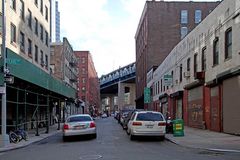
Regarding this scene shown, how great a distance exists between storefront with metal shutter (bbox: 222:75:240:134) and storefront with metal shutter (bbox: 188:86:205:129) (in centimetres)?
546

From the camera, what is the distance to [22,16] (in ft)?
122

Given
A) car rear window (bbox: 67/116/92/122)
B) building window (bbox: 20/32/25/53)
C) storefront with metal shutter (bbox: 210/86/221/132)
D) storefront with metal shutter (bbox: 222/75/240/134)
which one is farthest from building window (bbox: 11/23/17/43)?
storefront with metal shutter (bbox: 222/75/240/134)

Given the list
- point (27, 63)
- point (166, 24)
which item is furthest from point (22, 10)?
point (166, 24)

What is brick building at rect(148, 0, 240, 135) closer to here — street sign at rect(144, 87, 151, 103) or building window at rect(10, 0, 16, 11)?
building window at rect(10, 0, 16, 11)

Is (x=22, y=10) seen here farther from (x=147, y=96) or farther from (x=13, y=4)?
(x=147, y=96)

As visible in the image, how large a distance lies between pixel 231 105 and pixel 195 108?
32.0 ft

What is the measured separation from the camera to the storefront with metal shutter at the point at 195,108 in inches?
1199

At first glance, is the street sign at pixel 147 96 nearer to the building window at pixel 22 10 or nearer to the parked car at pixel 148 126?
the building window at pixel 22 10

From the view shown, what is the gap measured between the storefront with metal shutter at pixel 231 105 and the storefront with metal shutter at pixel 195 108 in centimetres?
546

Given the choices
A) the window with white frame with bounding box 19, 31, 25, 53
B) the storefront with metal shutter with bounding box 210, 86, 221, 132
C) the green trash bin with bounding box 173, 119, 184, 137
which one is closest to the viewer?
the green trash bin with bounding box 173, 119, 184, 137

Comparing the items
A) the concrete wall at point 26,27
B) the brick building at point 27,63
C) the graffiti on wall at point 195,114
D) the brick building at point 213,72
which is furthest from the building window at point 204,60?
the concrete wall at point 26,27

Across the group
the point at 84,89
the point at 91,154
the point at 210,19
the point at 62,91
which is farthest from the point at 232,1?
the point at 84,89

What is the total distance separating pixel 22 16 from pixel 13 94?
27.3ft

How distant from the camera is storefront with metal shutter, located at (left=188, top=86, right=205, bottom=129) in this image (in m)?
30.5
